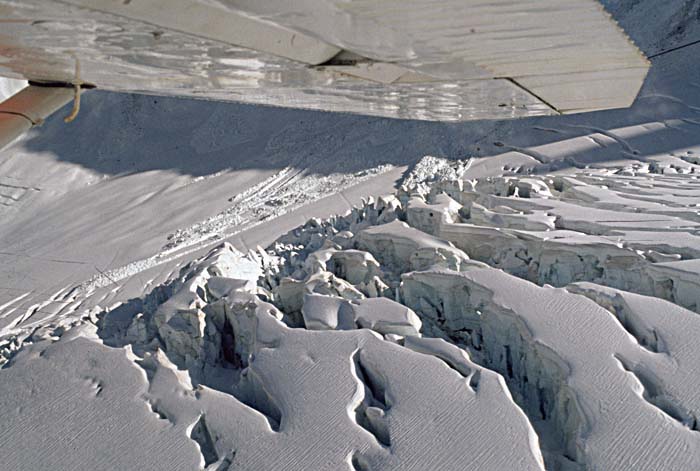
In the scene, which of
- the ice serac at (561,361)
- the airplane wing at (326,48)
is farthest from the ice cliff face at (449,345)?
the airplane wing at (326,48)

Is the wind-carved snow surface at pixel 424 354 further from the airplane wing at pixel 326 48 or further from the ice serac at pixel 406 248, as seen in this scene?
the airplane wing at pixel 326 48

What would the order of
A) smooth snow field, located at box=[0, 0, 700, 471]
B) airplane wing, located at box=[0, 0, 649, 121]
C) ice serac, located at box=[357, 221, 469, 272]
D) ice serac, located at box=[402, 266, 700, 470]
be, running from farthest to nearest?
1. ice serac, located at box=[357, 221, 469, 272]
2. smooth snow field, located at box=[0, 0, 700, 471]
3. ice serac, located at box=[402, 266, 700, 470]
4. airplane wing, located at box=[0, 0, 649, 121]

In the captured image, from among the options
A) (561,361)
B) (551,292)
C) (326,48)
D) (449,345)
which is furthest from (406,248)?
(326,48)

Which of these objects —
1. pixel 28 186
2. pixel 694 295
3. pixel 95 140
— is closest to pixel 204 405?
pixel 694 295

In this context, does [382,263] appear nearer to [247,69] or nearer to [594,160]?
[247,69]

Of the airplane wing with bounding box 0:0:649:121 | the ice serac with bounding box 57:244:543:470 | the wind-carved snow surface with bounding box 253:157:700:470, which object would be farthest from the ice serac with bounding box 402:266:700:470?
the airplane wing with bounding box 0:0:649:121

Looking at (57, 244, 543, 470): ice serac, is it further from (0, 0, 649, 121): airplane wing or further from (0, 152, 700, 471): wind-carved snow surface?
(0, 0, 649, 121): airplane wing

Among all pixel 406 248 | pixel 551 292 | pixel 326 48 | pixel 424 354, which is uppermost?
pixel 326 48

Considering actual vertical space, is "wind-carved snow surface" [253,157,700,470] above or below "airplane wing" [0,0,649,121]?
below

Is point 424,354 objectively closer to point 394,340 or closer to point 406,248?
point 394,340

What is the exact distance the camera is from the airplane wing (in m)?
1.00

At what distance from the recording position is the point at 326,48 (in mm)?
1275

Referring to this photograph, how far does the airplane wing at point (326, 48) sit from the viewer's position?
100 centimetres

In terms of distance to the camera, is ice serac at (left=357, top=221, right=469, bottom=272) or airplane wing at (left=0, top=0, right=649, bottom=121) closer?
airplane wing at (left=0, top=0, right=649, bottom=121)
